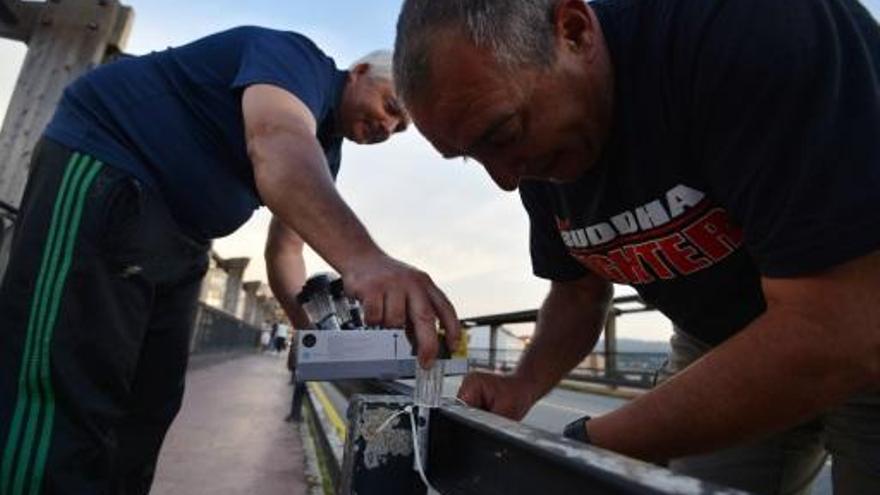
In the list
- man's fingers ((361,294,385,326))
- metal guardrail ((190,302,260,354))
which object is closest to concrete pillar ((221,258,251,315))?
metal guardrail ((190,302,260,354))

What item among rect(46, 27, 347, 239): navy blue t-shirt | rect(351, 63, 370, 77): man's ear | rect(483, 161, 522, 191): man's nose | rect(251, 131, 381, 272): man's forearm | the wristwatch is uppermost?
rect(351, 63, 370, 77): man's ear

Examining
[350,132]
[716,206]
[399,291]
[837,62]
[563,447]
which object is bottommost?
[563,447]

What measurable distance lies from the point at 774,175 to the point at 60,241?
1.54 m

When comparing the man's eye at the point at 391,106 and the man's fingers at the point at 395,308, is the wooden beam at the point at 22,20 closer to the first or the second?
the man's eye at the point at 391,106

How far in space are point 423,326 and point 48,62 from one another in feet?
14.9

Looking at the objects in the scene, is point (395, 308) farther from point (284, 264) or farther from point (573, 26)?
point (284, 264)

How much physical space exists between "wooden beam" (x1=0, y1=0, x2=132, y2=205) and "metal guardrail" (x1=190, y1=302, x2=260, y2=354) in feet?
17.5

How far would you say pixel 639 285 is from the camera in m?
1.69

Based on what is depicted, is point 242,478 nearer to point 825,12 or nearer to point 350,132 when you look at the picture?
point 350,132

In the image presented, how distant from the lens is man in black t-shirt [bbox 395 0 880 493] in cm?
97

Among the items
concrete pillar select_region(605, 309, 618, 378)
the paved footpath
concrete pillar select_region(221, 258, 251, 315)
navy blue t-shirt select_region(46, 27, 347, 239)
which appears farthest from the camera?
concrete pillar select_region(221, 258, 251, 315)

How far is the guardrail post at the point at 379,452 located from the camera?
4.04 feet

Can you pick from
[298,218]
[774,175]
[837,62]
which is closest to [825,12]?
[837,62]

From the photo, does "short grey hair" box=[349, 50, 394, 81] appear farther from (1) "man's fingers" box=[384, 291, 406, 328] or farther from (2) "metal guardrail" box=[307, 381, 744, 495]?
(1) "man's fingers" box=[384, 291, 406, 328]
